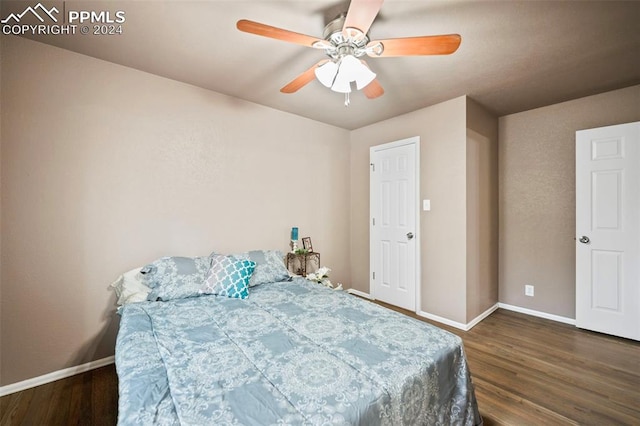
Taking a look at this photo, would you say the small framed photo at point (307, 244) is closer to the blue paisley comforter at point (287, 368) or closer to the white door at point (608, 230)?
the blue paisley comforter at point (287, 368)

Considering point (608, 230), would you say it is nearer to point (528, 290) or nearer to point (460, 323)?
point (528, 290)

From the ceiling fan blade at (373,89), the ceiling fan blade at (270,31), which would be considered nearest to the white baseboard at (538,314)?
the ceiling fan blade at (373,89)

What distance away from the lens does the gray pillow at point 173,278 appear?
2092 millimetres

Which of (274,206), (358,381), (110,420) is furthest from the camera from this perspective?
(274,206)

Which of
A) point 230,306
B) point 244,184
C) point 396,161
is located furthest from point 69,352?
point 396,161

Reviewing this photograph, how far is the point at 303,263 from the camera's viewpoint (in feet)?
11.6

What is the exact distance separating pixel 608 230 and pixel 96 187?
15.8 feet

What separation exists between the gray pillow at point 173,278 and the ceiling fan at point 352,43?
1.76m

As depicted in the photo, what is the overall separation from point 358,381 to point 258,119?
2.83 m

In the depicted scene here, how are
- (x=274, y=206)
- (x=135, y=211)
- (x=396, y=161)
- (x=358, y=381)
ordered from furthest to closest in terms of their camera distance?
1. (x=396, y=161)
2. (x=274, y=206)
3. (x=135, y=211)
4. (x=358, y=381)

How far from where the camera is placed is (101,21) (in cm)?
179

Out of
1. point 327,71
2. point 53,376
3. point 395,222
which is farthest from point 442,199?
point 53,376

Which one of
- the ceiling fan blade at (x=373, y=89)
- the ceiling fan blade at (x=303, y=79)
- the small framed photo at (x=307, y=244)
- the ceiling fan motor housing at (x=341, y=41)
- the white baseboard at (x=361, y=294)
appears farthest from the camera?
the white baseboard at (x=361, y=294)

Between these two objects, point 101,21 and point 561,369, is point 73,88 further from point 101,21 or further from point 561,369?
point 561,369
